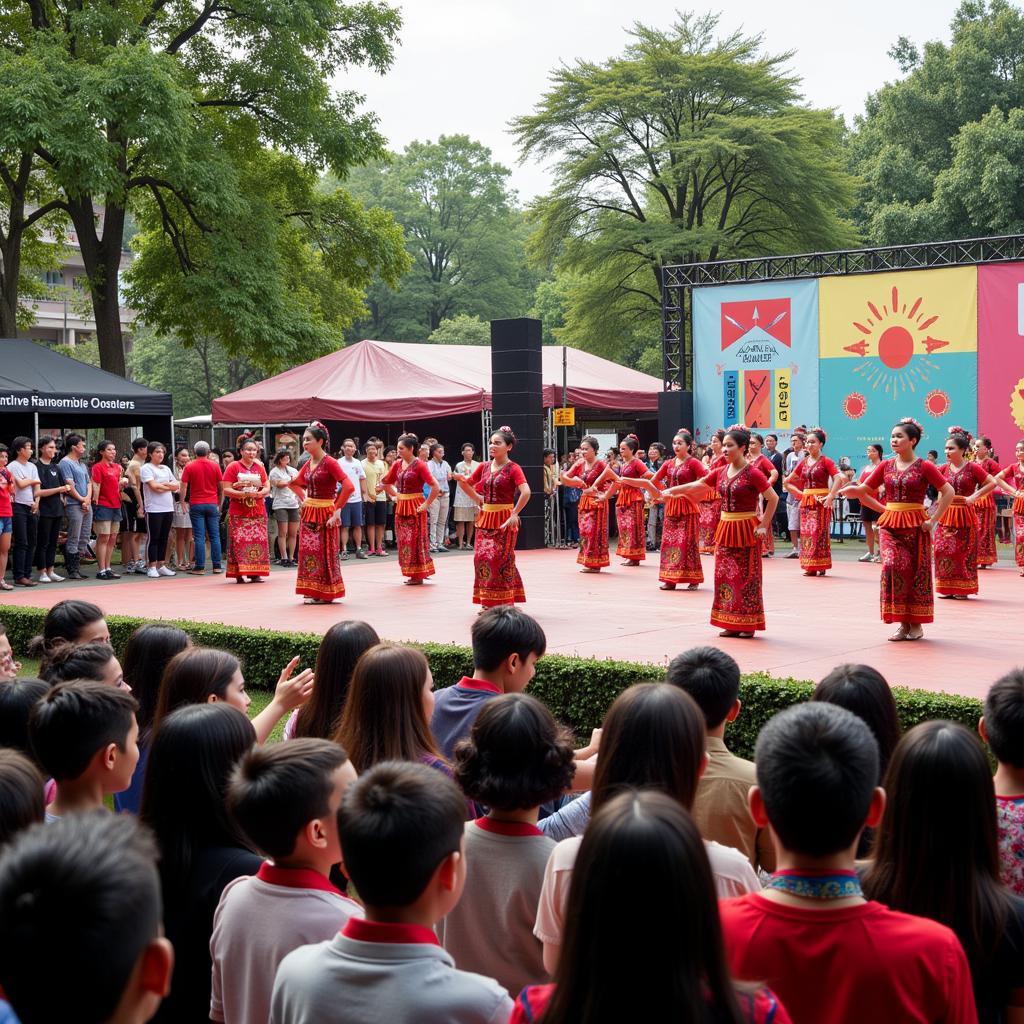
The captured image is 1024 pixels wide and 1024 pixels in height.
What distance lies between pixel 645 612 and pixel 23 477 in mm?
7411

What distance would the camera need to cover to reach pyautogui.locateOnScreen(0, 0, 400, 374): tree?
58.9 feet

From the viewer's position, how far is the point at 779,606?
38.6 feet

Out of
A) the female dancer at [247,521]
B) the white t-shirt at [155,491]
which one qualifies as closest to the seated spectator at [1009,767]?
the female dancer at [247,521]

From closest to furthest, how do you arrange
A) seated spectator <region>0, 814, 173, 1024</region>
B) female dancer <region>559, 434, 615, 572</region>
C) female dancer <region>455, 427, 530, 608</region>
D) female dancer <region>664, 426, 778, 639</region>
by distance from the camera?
seated spectator <region>0, 814, 173, 1024</region> < female dancer <region>664, 426, 778, 639</region> < female dancer <region>455, 427, 530, 608</region> < female dancer <region>559, 434, 615, 572</region>

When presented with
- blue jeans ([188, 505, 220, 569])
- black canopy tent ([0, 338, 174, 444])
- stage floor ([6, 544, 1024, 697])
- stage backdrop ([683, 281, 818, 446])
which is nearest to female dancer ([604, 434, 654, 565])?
stage floor ([6, 544, 1024, 697])

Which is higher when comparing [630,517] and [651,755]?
[630,517]

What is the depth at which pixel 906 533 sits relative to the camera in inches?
373

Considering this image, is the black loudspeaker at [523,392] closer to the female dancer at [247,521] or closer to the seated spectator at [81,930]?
the female dancer at [247,521]

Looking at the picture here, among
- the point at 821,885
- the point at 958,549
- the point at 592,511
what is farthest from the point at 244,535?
the point at 821,885

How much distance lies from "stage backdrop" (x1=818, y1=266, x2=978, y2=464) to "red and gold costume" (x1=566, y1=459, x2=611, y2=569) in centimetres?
509

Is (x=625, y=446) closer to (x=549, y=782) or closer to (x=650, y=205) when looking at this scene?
(x=549, y=782)

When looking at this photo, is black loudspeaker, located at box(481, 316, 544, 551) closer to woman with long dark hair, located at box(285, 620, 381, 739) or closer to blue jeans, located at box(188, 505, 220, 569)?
blue jeans, located at box(188, 505, 220, 569)

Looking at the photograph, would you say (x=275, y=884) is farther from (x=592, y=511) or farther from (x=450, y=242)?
(x=450, y=242)

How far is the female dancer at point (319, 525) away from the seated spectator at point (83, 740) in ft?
29.8
